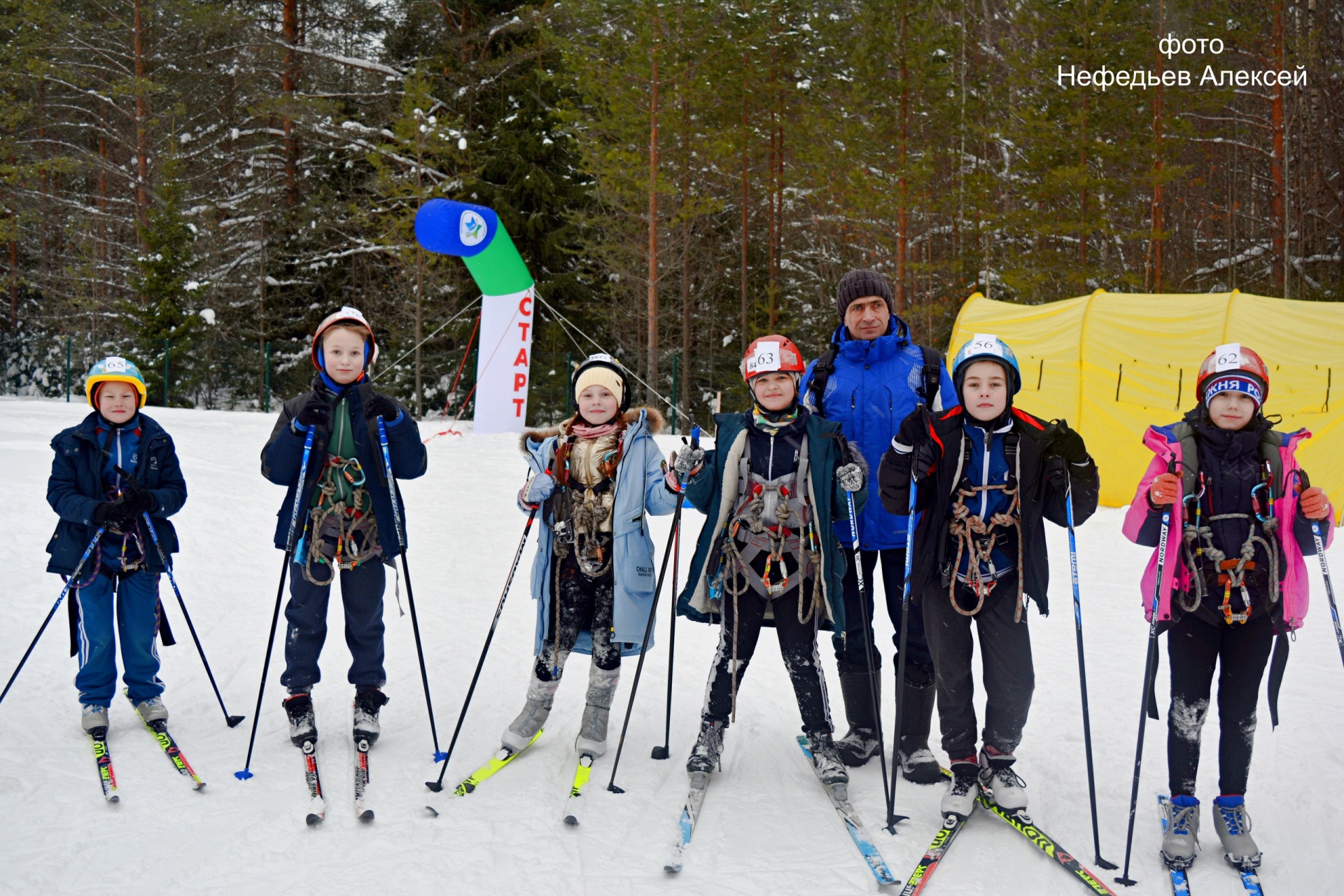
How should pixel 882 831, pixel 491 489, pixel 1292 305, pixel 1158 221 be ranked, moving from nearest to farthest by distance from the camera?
pixel 882 831, pixel 1292 305, pixel 491 489, pixel 1158 221

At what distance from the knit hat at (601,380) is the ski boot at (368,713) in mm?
1556

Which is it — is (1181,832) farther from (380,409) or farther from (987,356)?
(380,409)

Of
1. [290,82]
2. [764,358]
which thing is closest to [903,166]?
[764,358]

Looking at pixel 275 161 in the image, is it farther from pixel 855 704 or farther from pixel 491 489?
pixel 855 704

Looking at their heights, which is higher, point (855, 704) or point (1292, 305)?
point (1292, 305)

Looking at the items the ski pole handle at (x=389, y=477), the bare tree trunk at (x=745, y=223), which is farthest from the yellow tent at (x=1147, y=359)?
the bare tree trunk at (x=745, y=223)

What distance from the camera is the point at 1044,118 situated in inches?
641

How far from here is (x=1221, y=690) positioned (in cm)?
323

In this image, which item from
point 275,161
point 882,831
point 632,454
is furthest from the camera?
point 275,161

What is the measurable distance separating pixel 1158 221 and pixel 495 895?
1594 centimetres

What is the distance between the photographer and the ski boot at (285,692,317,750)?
3.91 meters

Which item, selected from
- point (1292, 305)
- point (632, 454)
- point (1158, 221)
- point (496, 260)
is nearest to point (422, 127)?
point (496, 260)

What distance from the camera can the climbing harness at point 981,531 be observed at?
131 inches

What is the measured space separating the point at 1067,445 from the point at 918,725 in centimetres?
131
